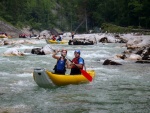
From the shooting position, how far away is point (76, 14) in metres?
90.1

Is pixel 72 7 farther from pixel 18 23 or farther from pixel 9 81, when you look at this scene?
pixel 9 81

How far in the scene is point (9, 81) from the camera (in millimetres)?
11477

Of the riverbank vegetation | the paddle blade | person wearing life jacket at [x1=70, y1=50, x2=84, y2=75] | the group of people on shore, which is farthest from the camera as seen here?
the riverbank vegetation

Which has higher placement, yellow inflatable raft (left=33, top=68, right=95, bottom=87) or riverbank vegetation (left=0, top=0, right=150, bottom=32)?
riverbank vegetation (left=0, top=0, right=150, bottom=32)

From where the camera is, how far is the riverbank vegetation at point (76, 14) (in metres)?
57.8

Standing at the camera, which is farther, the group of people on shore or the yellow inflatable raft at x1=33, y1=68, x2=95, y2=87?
the group of people on shore

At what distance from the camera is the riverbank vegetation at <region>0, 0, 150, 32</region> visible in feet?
190

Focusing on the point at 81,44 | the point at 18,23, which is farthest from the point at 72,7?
the point at 81,44

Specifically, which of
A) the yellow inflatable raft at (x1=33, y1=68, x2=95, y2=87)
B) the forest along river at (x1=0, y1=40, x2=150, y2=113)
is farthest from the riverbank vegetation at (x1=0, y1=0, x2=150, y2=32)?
the yellow inflatable raft at (x1=33, y1=68, x2=95, y2=87)

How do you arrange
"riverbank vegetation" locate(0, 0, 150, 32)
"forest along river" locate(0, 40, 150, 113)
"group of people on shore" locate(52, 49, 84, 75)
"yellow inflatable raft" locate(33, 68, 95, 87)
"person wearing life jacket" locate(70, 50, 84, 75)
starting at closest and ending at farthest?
"forest along river" locate(0, 40, 150, 113), "yellow inflatable raft" locate(33, 68, 95, 87), "group of people on shore" locate(52, 49, 84, 75), "person wearing life jacket" locate(70, 50, 84, 75), "riverbank vegetation" locate(0, 0, 150, 32)

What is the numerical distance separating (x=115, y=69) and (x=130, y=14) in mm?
47631

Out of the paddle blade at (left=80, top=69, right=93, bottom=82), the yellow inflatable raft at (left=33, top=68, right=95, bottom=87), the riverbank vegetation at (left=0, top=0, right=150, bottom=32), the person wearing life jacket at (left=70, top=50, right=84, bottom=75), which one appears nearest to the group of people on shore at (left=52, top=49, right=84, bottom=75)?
the person wearing life jacket at (left=70, top=50, right=84, bottom=75)

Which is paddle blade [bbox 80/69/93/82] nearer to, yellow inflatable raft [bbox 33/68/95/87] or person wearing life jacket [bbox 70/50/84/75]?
person wearing life jacket [bbox 70/50/84/75]

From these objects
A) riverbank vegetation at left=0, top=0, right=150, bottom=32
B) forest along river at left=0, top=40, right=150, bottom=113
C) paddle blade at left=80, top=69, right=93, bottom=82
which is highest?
riverbank vegetation at left=0, top=0, right=150, bottom=32
